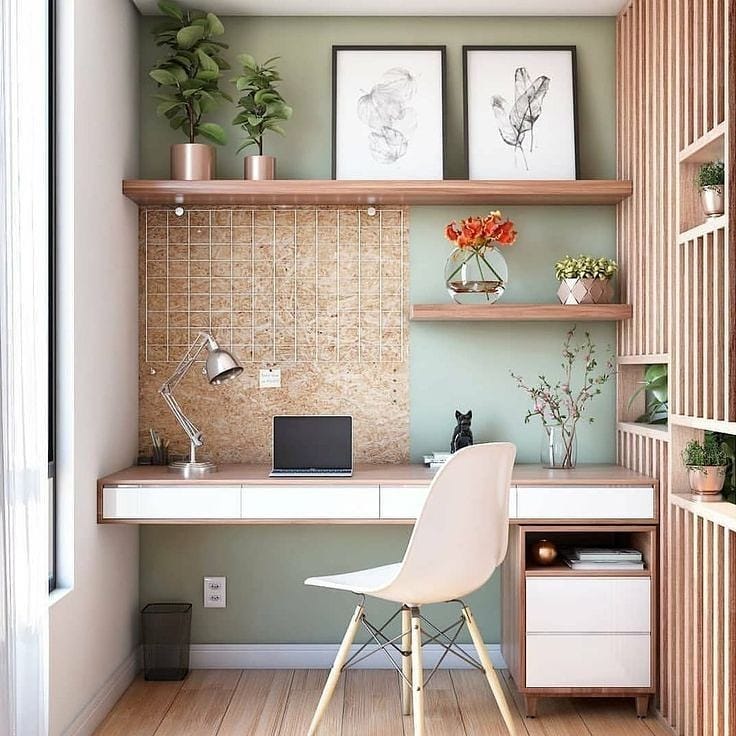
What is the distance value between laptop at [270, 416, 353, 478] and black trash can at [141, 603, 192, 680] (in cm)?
78

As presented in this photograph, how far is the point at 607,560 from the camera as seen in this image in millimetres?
3350

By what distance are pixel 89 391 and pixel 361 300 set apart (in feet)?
3.92

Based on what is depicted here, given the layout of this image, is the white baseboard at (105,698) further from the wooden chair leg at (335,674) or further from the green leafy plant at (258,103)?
the green leafy plant at (258,103)

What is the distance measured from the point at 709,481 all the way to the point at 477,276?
120cm

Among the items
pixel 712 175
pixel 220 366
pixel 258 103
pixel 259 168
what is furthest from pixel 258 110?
pixel 712 175

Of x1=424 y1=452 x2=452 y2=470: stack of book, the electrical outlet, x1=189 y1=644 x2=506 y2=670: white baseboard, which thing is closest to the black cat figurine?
A: x1=424 y1=452 x2=452 y2=470: stack of book

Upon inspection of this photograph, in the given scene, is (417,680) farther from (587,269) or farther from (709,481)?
(587,269)

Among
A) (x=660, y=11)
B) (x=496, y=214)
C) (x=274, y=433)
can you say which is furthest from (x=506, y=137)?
(x=274, y=433)

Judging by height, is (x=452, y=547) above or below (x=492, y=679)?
above

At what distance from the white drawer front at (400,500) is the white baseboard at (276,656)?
0.82m

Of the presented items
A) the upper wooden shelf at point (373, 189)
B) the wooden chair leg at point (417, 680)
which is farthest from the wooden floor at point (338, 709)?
the upper wooden shelf at point (373, 189)

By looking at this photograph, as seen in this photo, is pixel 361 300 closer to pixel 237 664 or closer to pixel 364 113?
pixel 364 113

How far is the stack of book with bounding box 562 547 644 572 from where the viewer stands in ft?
10.9

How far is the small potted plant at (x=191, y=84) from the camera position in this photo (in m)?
3.61
